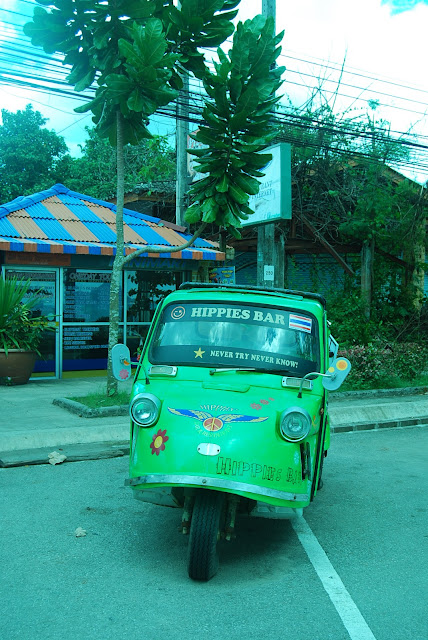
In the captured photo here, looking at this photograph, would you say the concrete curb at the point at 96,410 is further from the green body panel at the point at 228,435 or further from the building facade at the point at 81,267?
the green body panel at the point at 228,435

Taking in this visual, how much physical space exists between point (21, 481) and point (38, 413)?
3076 millimetres

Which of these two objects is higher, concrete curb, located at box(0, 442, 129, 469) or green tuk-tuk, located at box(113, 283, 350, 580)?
green tuk-tuk, located at box(113, 283, 350, 580)

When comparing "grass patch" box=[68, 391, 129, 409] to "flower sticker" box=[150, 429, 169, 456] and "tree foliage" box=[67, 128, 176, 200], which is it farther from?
"tree foliage" box=[67, 128, 176, 200]

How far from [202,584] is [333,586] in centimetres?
85

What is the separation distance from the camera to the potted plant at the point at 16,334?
1241cm

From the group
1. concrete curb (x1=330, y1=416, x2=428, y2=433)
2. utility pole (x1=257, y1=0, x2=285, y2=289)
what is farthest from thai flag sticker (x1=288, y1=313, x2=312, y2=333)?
utility pole (x1=257, y1=0, x2=285, y2=289)

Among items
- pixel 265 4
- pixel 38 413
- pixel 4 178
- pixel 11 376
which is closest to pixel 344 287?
pixel 265 4

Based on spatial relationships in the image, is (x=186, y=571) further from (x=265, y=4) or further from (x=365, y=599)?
(x=265, y=4)

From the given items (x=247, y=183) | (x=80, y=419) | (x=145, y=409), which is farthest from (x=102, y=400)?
(x=145, y=409)

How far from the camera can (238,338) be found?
5312mm

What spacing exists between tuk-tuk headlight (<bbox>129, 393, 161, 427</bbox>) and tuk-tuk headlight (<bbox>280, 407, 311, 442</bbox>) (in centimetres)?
90

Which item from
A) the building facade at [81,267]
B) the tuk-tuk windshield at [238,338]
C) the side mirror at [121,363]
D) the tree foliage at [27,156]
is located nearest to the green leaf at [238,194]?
the tuk-tuk windshield at [238,338]

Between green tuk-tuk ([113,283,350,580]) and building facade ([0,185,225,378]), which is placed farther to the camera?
building facade ([0,185,225,378])

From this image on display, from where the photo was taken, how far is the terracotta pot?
12.5 meters
